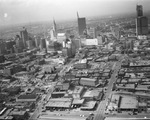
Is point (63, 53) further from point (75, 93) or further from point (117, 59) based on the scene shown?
point (75, 93)

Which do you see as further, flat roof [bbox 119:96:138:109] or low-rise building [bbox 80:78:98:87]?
low-rise building [bbox 80:78:98:87]

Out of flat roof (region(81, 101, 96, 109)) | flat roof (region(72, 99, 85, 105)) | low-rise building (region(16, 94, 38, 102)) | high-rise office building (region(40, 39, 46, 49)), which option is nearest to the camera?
flat roof (region(81, 101, 96, 109))

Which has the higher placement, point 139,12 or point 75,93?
point 139,12

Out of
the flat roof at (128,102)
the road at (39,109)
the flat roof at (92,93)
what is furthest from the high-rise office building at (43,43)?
the flat roof at (128,102)

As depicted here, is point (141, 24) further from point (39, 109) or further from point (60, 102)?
point (39, 109)

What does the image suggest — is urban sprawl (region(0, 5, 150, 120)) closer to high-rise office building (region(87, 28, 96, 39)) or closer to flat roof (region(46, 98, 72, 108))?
flat roof (region(46, 98, 72, 108))

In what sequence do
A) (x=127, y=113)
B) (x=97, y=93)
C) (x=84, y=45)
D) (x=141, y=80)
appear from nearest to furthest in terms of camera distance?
(x=127, y=113) < (x=97, y=93) < (x=141, y=80) < (x=84, y=45)

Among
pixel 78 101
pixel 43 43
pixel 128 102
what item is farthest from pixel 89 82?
pixel 43 43

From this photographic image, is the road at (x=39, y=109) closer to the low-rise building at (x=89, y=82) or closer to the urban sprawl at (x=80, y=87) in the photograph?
the urban sprawl at (x=80, y=87)

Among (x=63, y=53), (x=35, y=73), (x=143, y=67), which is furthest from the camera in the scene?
(x=63, y=53)

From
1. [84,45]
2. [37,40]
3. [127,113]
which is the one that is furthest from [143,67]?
[37,40]

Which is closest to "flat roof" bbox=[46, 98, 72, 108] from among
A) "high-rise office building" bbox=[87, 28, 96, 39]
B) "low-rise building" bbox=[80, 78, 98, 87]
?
"low-rise building" bbox=[80, 78, 98, 87]
